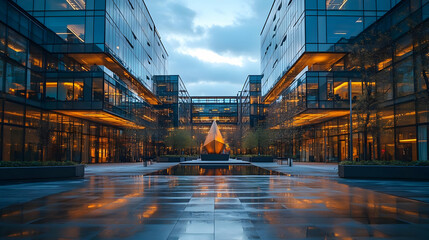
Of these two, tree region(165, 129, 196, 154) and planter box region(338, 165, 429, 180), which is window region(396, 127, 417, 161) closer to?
planter box region(338, 165, 429, 180)

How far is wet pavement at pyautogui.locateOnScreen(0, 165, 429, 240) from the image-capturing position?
20.5 ft

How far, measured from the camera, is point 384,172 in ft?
58.0

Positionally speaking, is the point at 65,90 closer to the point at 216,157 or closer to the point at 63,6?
the point at 63,6

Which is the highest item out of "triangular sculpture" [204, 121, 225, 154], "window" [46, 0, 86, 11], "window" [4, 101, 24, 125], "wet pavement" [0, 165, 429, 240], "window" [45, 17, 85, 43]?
"window" [46, 0, 86, 11]

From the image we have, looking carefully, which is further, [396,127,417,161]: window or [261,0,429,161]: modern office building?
[396,127,417,161]: window

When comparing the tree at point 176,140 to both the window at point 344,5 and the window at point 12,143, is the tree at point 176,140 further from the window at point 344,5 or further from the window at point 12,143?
the window at point 344,5

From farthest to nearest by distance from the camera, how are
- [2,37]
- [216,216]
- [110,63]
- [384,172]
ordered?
[110,63], [2,37], [384,172], [216,216]

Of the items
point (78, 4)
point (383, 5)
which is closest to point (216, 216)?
point (78, 4)

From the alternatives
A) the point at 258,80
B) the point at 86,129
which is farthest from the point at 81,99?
the point at 258,80

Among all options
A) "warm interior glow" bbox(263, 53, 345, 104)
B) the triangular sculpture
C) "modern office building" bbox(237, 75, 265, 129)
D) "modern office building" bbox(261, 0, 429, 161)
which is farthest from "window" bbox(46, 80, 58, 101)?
"modern office building" bbox(237, 75, 265, 129)

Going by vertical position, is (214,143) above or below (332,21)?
below

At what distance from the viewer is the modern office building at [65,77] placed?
26422mm

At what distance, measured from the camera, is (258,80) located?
77.3m

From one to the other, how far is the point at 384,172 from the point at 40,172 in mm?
19289
